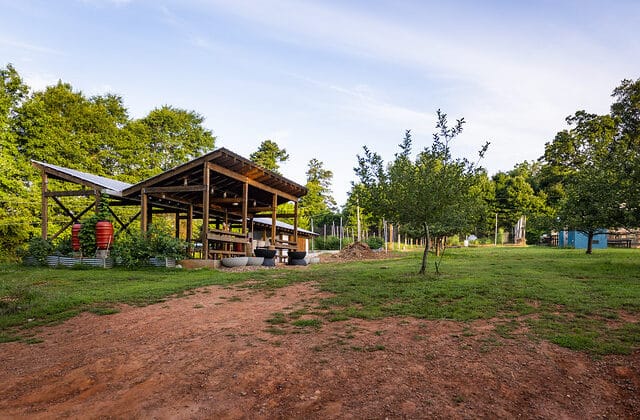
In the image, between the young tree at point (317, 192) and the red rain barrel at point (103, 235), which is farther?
the young tree at point (317, 192)

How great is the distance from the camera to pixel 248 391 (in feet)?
13.5

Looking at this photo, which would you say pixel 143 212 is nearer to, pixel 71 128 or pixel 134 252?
pixel 134 252

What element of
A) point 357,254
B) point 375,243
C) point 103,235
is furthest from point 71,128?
point 375,243

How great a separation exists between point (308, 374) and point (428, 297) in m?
4.43

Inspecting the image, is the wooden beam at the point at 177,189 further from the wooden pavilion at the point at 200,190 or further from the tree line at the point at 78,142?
the tree line at the point at 78,142

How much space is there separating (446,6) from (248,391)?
38.2 feet

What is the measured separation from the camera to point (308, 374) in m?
4.47

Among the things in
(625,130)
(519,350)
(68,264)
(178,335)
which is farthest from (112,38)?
(625,130)

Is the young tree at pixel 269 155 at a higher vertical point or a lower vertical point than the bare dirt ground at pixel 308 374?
higher

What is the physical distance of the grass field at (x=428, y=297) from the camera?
6117 millimetres

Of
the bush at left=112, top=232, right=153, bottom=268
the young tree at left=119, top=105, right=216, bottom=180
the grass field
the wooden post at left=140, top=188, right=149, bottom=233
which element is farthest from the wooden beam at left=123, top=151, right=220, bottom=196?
the young tree at left=119, top=105, right=216, bottom=180

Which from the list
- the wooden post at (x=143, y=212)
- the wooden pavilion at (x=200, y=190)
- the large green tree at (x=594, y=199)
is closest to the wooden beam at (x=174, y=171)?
the wooden pavilion at (x=200, y=190)

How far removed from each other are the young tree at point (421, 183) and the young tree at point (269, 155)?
87.7ft

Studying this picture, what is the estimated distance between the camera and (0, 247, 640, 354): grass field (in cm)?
612
